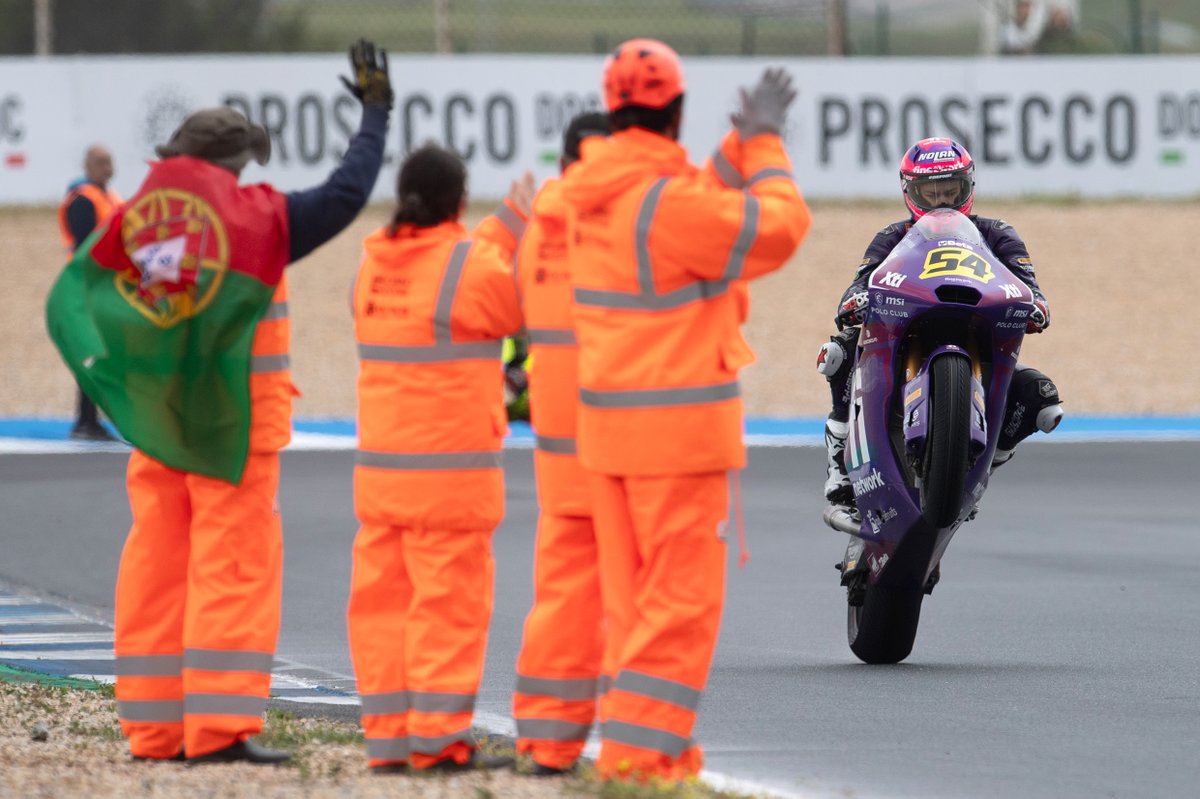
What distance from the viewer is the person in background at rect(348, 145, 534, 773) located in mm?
6523

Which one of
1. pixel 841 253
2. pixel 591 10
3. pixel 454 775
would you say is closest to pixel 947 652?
pixel 454 775

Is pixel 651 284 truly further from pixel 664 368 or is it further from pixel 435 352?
pixel 435 352

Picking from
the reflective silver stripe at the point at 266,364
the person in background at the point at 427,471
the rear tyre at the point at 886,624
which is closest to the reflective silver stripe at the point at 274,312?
the reflective silver stripe at the point at 266,364

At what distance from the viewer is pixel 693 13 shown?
1443 inches

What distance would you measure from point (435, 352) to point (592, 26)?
34.6 m

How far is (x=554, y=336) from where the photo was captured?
6.58 meters

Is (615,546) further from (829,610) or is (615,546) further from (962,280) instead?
(829,610)

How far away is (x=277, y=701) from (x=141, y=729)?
150 centimetres

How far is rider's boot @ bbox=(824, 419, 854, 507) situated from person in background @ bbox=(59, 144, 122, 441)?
9.06 m

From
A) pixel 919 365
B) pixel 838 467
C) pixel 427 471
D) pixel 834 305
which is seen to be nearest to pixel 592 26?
pixel 834 305

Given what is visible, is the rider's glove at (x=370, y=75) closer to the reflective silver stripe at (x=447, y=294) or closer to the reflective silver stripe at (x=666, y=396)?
the reflective silver stripe at (x=447, y=294)

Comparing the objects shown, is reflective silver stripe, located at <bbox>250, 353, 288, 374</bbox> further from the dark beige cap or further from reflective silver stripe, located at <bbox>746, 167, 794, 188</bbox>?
reflective silver stripe, located at <bbox>746, 167, 794, 188</bbox>

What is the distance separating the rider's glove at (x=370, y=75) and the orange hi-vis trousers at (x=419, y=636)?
4.28 feet

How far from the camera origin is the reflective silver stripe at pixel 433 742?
6477 mm
